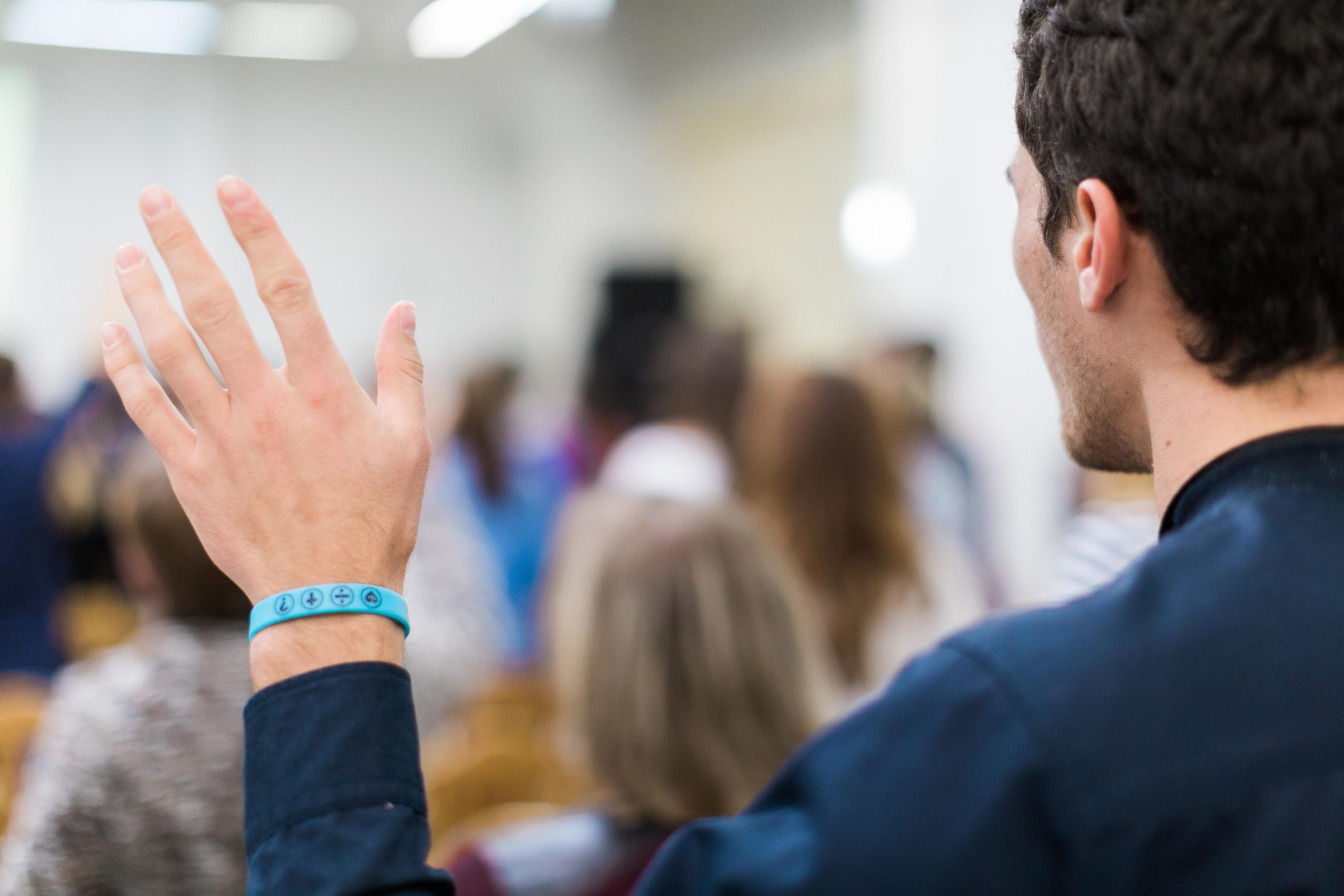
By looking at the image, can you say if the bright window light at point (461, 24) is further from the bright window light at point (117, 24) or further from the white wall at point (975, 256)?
the white wall at point (975, 256)

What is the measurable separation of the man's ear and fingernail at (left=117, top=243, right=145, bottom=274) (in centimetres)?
57

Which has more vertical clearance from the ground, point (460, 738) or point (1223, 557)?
point (1223, 557)

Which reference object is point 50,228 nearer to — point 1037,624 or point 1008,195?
point 1008,195

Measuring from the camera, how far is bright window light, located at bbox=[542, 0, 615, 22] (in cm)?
866

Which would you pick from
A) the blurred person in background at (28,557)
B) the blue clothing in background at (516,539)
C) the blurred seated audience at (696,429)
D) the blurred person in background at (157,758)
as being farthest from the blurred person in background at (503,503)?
the blurred person in background at (157,758)

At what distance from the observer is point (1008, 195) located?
219 inches

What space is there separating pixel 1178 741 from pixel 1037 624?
0.29 feet

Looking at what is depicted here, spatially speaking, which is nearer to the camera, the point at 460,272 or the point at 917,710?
the point at 917,710

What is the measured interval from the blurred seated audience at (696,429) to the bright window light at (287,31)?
624 centimetres

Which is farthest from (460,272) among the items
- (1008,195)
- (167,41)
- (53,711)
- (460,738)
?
(53,711)

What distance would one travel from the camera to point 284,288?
27.7 inches

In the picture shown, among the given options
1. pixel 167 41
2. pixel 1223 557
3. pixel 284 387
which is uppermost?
pixel 167 41

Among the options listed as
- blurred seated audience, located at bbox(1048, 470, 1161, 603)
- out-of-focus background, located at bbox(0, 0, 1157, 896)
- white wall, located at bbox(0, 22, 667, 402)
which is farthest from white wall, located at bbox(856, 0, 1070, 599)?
blurred seated audience, located at bbox(1048, 470, 1161, 603)

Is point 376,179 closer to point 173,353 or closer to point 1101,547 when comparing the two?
point 1101,547
